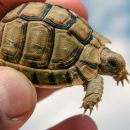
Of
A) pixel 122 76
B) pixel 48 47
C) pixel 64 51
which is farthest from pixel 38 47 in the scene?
pixel 122 76

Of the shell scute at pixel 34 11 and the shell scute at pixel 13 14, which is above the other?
the shell scute at pixel 34 11

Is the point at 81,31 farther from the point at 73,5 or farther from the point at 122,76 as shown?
the point at 73,5

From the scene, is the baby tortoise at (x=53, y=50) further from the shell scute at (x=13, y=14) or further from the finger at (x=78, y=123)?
the finger at (x=78, y=123)

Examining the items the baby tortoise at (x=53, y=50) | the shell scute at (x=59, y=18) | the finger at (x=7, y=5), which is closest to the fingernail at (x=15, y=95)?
the baby tortoise at (x=53, y=50)

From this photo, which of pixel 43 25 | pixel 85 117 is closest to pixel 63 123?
pixel 85 117

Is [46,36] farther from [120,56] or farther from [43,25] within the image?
[120,56]

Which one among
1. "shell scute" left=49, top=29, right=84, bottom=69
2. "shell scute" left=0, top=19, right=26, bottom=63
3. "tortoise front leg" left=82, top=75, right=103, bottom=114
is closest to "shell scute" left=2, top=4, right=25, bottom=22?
"shell scute" left=0, top=19, right=26, bottom=63
